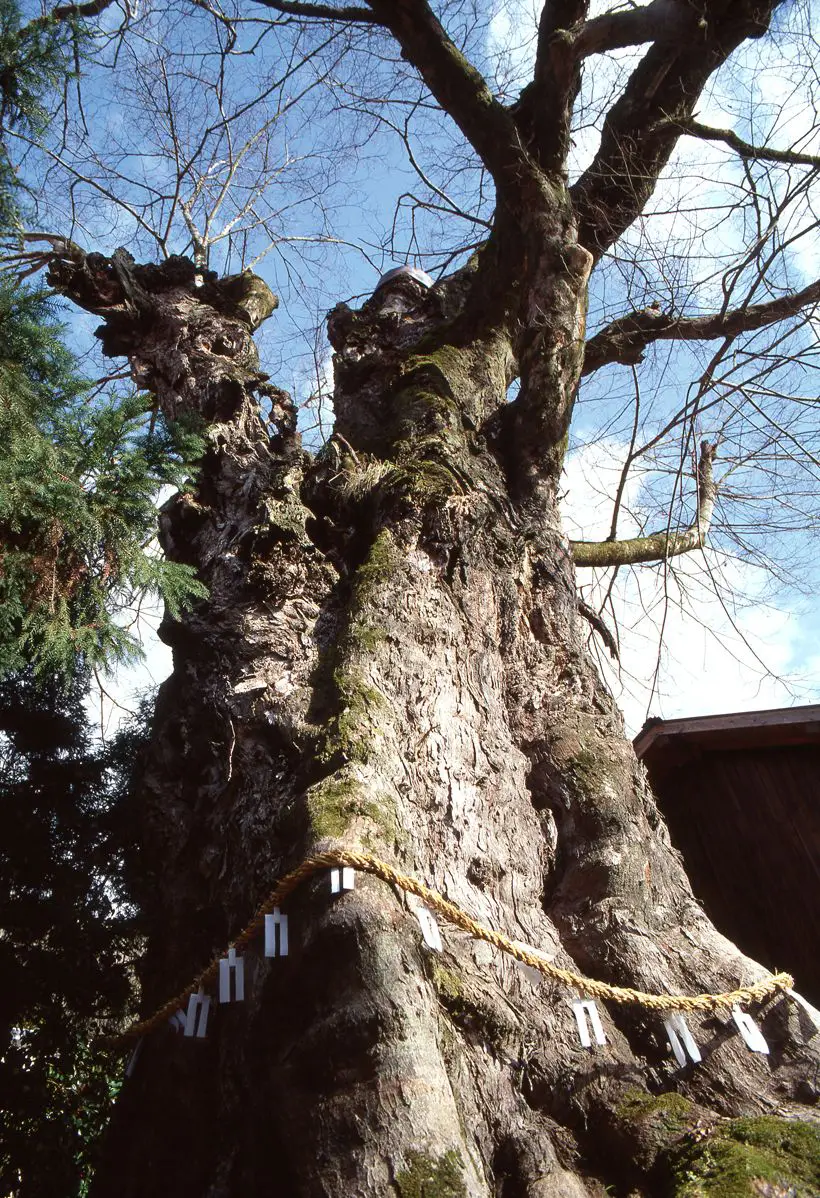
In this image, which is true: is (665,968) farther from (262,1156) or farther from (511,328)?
(511,328)

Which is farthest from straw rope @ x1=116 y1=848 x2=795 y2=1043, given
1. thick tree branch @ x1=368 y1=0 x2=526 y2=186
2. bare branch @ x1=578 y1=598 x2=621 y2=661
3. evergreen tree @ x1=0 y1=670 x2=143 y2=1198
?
thick tree branch @ x1=368 y1=0 x2=526 y2=186

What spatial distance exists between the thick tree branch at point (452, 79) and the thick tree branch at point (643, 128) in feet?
1.96

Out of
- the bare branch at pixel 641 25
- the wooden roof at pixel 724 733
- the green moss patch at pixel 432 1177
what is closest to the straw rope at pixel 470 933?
the green moss patch at pixel 432 1177

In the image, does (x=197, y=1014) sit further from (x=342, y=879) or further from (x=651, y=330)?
(x=651, y=330)

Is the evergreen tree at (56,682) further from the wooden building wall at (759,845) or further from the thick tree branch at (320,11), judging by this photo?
the wooden building wall at (759,845)

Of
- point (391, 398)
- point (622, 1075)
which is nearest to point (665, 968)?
point (622, 1075)

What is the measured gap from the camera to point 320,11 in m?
4.73

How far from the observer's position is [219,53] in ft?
18.6

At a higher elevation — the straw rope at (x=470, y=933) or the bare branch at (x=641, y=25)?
the bare branch at (x=641, y=25)

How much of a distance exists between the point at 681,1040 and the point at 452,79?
181 inches

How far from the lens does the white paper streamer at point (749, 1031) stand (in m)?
1.81

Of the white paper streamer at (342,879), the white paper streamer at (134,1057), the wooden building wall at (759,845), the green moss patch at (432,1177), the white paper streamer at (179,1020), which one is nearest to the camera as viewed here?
the green moss patch at (432,1177)

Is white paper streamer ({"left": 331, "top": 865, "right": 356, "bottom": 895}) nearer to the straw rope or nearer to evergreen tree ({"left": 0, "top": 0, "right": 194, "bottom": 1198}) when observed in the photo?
the straw rope

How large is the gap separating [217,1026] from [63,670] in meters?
1.23
